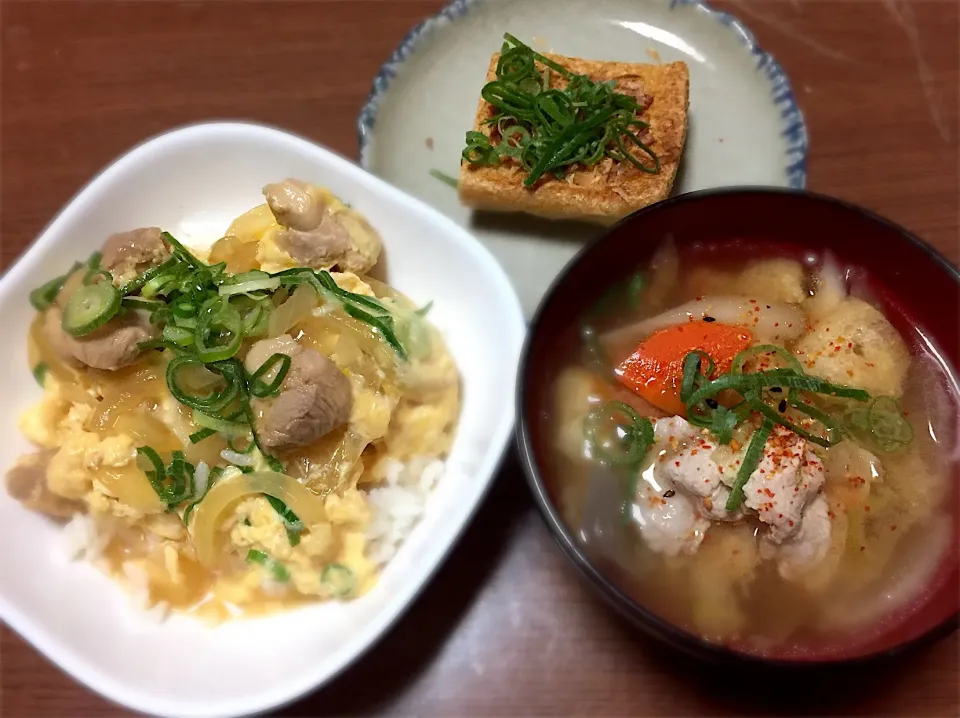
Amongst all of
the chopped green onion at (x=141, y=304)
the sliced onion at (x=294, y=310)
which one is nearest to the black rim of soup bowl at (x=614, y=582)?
the sliced onion at (x=294, y=310)

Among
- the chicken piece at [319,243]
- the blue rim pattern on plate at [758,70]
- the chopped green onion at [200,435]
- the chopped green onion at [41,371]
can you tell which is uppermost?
the blue rim pattern on plate at [758,70]

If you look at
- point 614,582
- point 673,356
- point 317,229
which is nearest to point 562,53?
point 317,229

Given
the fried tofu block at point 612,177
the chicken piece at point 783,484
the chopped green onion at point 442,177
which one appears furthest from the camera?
the chopped green onion at point 442,177

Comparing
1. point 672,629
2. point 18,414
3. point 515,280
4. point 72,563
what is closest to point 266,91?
point 515,280

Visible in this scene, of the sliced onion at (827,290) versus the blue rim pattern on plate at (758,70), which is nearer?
the sliced onion at (827,290)

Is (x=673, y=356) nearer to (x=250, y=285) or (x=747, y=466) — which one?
(x=747, y=466)

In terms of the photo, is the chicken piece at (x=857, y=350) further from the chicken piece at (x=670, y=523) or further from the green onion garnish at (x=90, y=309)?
the green onion garnish at (x=90, y=309)
